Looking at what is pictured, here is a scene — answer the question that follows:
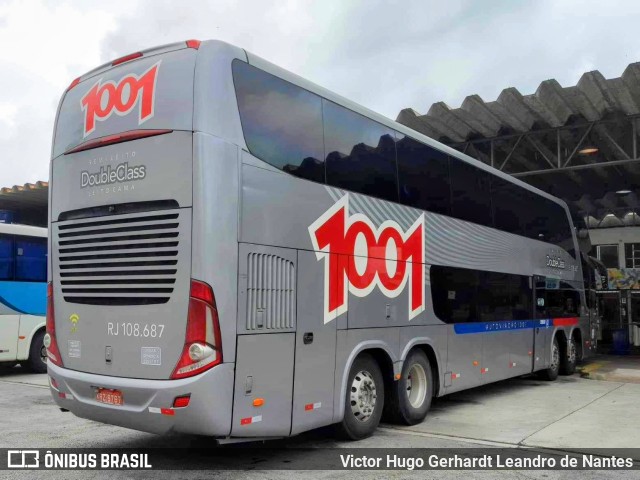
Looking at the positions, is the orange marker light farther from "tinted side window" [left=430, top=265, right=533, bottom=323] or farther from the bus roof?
"tinted side window" [left=430, top=265, right=533, bottom=323]

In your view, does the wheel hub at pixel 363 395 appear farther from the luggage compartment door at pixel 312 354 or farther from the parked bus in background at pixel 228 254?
the luggage compartment door at pixel 312 354

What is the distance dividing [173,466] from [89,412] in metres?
0.96

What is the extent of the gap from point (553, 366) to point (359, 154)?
805 centimetres

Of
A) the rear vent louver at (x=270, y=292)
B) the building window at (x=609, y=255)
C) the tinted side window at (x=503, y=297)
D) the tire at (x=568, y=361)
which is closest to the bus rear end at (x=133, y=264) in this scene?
the rear vent louver at (x=270, y=292)

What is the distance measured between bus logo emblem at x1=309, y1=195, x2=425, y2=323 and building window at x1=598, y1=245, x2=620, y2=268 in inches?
886

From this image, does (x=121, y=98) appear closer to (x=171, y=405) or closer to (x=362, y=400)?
(x=171, y=405)

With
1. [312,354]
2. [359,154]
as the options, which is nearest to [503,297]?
[359,154]

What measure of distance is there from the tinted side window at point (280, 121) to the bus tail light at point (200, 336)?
1.46 meters

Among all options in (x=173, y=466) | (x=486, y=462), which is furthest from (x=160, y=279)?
(x=486, y=462)

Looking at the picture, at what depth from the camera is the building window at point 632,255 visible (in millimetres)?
27266

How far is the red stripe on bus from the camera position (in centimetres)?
1321

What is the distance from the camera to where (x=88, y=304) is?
608cm

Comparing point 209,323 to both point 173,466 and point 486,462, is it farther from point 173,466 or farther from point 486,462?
point 486,462

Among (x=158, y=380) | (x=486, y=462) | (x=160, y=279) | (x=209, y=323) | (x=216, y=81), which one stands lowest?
(x=486, y=462)
